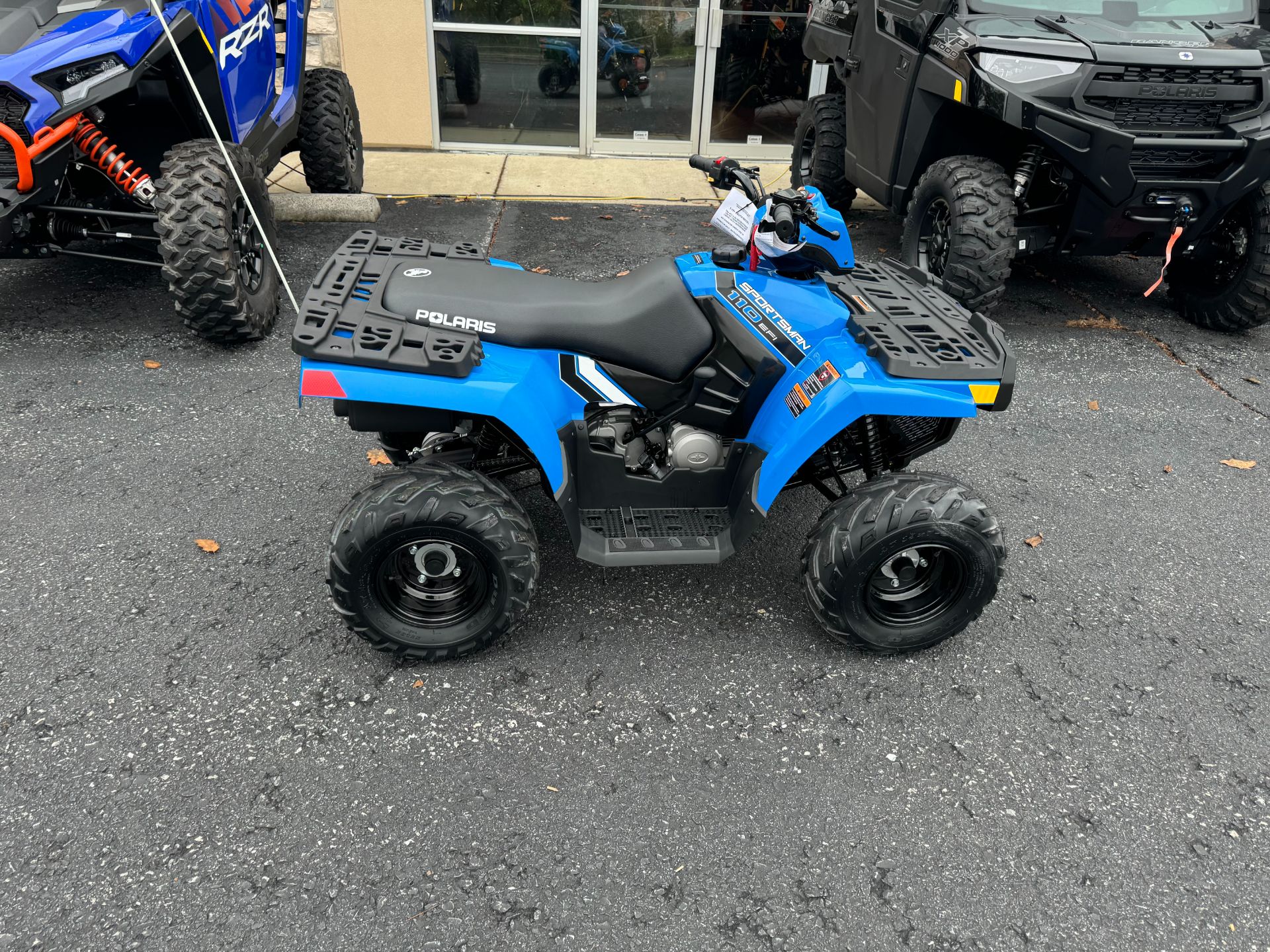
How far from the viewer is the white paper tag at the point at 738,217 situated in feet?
8.74

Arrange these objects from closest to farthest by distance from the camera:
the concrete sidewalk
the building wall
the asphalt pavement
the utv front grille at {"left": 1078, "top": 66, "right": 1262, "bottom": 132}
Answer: the asphalt pavement, the utv front grille at {"left": 1078, "top": 66, "right": 1262, "bottom": 132}, the concrete sidewalk, the building wall

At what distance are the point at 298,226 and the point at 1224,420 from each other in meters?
6.11

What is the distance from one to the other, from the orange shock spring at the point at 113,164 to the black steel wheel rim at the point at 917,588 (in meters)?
4.06

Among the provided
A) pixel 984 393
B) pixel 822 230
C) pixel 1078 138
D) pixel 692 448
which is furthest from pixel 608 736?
pixel 1078 138


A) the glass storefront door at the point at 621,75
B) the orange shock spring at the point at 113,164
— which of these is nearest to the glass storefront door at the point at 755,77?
the glass storefront door at the point at 621,75

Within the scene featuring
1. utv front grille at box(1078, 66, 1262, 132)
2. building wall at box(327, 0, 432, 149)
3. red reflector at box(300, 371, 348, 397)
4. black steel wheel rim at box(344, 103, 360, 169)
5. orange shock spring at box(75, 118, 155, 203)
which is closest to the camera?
red reflector at box(300, 371, 348, 397)

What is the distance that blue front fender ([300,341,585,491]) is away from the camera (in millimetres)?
2502

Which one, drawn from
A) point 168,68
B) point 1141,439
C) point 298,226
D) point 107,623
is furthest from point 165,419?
point 1141,439

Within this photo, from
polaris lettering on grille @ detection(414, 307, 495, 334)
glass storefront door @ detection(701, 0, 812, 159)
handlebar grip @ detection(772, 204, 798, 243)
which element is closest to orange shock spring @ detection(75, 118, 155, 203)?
polaris lettering on grille @ detection(414, 307, 495, 334)

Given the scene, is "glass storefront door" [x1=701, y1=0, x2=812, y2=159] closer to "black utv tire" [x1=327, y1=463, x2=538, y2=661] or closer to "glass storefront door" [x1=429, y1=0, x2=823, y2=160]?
"glass storefront door" [x1=429, y1=0, x2=823, y2=160]

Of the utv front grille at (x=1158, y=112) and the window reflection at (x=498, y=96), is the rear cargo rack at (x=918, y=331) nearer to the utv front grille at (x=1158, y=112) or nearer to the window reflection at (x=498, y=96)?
the utv front grille at (x=1158, y=112)

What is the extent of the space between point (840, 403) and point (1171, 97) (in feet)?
11.6

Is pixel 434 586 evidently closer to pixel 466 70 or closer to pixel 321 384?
pixel 321 384

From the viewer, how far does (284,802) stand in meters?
2.45
